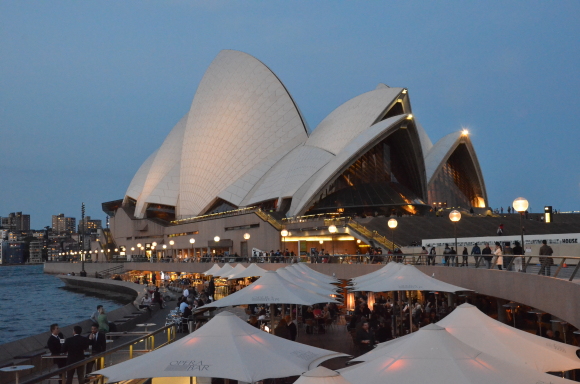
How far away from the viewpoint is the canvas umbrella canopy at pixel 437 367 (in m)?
5.10

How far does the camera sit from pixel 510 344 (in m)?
7.12

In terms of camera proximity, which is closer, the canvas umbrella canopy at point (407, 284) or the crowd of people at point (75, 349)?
the crowd of people at point (75, 349)

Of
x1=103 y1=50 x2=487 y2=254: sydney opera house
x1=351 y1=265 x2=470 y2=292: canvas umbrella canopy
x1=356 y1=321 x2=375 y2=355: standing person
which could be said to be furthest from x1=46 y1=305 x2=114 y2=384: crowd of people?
x1=103 y1=50 x2=487 y2=254: sydney opera house

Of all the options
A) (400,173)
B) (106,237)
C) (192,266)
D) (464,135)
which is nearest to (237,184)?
(192,266)

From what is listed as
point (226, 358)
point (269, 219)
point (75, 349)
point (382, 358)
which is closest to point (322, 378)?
point (382, 358)

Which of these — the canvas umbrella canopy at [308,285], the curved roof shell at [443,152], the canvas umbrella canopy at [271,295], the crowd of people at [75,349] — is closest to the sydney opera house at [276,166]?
the curved roof shell at [443,152]

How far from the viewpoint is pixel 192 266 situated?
44.1 meters

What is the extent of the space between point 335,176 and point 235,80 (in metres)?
18.1

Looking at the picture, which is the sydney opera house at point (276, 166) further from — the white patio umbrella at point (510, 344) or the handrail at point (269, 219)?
the white patio umbrella at point (510, 344)

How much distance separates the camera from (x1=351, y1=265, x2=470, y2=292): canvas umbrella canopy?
1338 centimetres

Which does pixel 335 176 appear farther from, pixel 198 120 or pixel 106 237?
pixel 106 237

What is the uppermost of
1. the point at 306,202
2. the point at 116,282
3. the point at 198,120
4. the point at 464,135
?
the point at 198,120

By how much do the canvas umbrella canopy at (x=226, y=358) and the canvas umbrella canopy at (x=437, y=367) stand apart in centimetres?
88

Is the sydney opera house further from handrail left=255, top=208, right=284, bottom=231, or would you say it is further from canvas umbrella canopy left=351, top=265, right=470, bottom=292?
canvas umbrella canopy left=351, top=265, right=470, bottom=292
